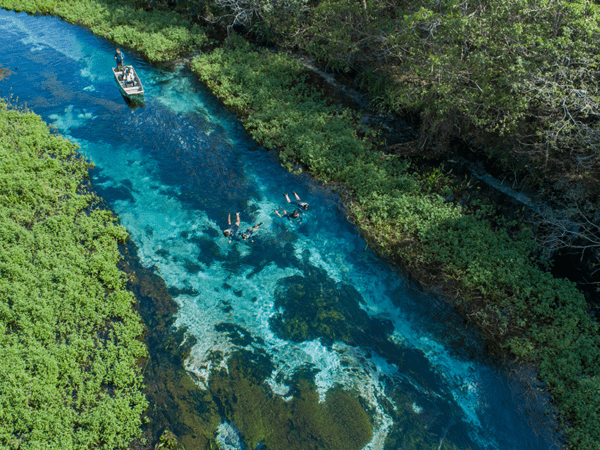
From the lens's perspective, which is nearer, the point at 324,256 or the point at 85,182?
the point at 324,256

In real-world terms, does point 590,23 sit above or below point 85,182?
above

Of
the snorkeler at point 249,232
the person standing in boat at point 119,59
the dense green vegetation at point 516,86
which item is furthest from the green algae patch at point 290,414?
the person standing in boat at point 119,59

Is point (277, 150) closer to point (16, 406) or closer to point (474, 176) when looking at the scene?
point (474, 176)

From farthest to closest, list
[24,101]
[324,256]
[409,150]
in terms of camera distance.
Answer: [24,101] → [409,150] → [324,256]

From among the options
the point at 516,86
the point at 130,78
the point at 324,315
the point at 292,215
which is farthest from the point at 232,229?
the point at 130,78

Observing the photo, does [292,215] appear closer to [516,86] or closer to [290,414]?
[290,414]

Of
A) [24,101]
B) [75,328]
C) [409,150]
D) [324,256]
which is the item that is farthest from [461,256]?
[24,101]

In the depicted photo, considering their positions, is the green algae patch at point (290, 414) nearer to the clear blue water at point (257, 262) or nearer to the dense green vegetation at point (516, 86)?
the clear blue water at point (257, 262)
